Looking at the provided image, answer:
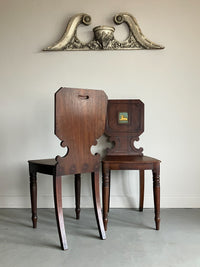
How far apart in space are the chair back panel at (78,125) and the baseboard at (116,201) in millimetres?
881

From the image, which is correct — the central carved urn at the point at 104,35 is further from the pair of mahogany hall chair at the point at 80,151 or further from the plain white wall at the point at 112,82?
the pair of mahogany hall chair at the point at 80,151

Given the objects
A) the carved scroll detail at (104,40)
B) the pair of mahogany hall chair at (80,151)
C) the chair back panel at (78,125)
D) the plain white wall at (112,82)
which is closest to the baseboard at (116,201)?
the plain white wall at (112,82)

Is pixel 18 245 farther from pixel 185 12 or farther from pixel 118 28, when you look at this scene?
pixel 185 12

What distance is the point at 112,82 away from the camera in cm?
292

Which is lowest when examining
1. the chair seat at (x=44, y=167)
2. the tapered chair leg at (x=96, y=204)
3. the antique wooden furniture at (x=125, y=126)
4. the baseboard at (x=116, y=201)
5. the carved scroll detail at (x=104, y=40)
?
the baseboard at (x=116, y=201)

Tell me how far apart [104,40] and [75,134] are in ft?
3.93

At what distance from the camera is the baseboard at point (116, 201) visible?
2.92 metres

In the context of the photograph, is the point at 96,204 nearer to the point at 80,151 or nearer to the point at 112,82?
the point at 80,151

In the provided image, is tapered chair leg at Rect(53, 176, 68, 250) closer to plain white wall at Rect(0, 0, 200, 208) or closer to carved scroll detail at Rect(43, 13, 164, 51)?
plain white wall at Rect(0, 0, 200, 208)

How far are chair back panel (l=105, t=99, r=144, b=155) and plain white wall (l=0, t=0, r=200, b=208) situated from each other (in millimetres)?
154

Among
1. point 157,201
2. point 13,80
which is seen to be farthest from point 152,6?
point 157,201

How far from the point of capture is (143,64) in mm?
2908

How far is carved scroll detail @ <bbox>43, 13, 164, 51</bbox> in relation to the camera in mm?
2846

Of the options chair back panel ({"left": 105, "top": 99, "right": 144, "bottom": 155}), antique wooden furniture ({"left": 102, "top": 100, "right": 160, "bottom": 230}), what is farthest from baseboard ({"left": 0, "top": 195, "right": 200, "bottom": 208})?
chair back panel ({"left": 105, "top": 99, "right": 144, "bottom": 155})
